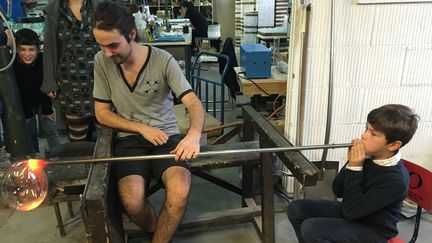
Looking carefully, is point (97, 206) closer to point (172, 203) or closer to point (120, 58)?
point (172, 203)

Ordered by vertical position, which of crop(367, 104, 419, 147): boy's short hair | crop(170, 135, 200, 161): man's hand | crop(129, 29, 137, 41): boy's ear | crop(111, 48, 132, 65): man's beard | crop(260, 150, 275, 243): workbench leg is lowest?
crop(260, 150, 275, 243): workbench leg

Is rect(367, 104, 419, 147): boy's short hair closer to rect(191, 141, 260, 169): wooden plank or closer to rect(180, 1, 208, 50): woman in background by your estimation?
rect(191, 141, 260, 169): wooden plank

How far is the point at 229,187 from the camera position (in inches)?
86.9

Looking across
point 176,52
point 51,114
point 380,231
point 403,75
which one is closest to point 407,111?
point 380,231

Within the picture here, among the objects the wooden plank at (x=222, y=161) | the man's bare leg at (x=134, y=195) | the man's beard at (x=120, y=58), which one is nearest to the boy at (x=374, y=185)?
the wooden plank at (x=222, y=161)

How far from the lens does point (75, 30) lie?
2100 millimetres

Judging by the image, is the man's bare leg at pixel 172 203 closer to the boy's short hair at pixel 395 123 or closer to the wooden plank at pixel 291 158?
the wooden plank at pixel 291 158

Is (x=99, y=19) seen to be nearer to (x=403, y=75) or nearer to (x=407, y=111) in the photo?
(x=407, y=111)

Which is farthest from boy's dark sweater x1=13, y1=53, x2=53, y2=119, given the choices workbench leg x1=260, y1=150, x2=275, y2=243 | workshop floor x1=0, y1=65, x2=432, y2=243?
workbench leg x1=260, y1=150, x2=275, y2=243

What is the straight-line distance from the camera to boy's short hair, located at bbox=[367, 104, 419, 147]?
4.30ft

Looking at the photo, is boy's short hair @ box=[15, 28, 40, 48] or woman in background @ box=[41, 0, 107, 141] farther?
boy's short hair @ box=[15, 28, 40, 48]

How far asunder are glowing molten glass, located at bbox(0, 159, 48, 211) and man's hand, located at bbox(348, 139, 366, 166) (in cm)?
113

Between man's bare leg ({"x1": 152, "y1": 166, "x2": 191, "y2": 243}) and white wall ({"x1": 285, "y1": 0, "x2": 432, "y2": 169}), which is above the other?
white wall ({"x1": 285, "y1": 0, "x2": 432, "y2": 169})

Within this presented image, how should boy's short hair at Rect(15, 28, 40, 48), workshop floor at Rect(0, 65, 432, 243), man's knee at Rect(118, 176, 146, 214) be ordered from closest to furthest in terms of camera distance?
man's knee at Rect(118, 176, 146, 214) → workshop floor at Rect(0, 65, 432, 243) → boy's short hair at Rect(15, 28, 40, 48)
